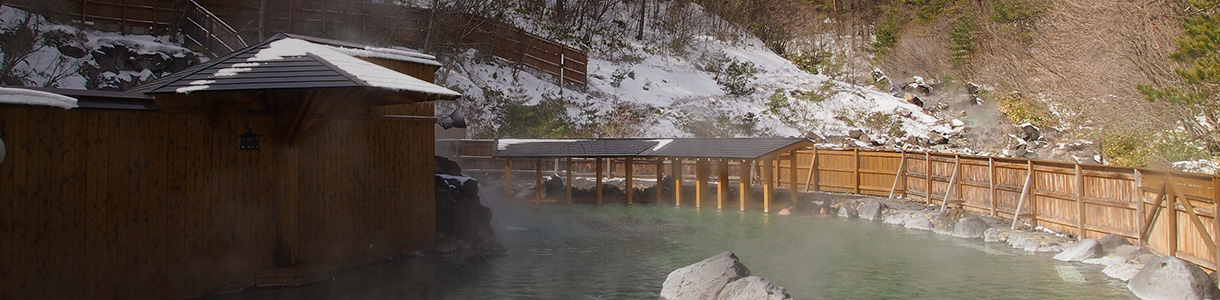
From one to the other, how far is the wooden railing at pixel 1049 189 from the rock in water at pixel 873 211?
131cm

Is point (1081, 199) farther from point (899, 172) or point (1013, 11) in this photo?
point (1013, 11)

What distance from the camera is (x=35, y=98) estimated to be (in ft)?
21.8

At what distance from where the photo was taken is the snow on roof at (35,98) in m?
6.48

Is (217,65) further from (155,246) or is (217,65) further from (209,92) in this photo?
(155,246)

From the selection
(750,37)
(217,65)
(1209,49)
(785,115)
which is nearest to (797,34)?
(750,37)

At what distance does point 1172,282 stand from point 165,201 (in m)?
11.0

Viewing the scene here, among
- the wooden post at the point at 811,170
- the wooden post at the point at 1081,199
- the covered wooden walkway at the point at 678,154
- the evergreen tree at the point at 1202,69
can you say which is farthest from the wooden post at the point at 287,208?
the wooden post at the point at 811,170

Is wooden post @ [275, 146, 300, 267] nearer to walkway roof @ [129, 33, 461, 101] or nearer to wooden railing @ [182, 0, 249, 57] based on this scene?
walkway roof @ [129, 33, 461, 101]

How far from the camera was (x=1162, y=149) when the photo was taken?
16156 mm

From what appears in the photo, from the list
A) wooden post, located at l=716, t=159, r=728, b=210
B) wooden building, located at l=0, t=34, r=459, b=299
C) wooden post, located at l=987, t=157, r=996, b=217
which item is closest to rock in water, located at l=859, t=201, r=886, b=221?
wooden post, located at l=987, t=157, r=996, b=217

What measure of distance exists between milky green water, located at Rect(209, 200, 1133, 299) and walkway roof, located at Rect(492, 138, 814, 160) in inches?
80.8

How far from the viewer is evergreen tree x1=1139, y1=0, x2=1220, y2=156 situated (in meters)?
11.6

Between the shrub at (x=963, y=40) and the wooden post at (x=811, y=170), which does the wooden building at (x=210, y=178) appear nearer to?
the wooden post at (x=811, y=170)

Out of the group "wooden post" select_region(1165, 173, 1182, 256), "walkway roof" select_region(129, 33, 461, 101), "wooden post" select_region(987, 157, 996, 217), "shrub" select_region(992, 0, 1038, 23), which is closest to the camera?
"walkway roof" select_region(129, 33, 461, 101)
